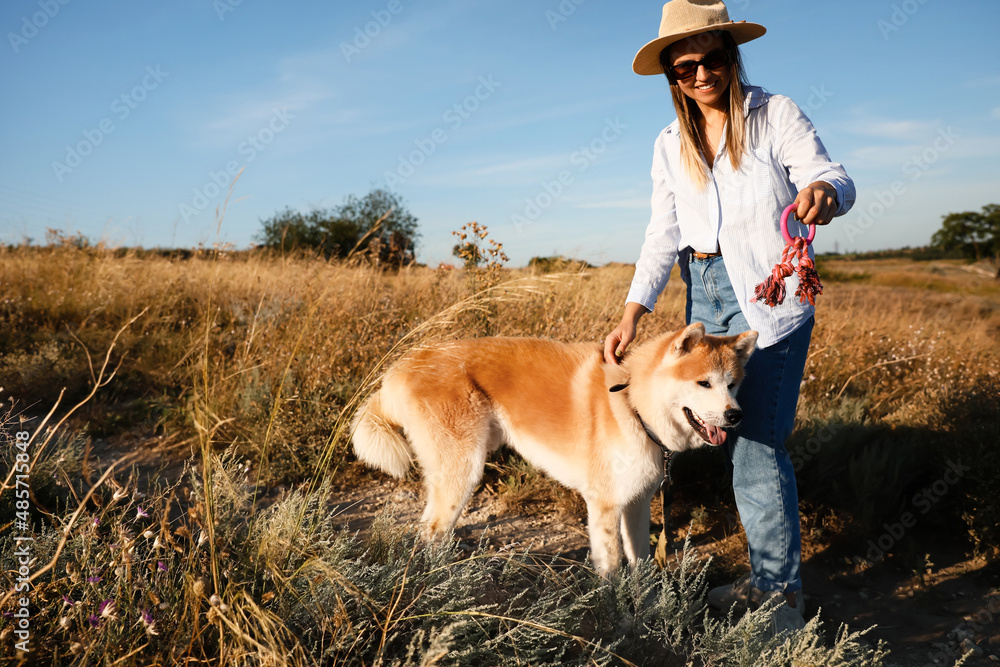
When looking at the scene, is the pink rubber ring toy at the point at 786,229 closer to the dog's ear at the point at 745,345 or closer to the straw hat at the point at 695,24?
the dog's ear at the point at 745,345

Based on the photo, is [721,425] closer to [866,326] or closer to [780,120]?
[780,120]

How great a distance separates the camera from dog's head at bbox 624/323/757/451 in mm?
2406

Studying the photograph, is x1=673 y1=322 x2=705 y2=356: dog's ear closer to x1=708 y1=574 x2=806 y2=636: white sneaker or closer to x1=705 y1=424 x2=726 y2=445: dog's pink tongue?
x1=705 y1=424 x2=726 y2=445: dog's pink tongue

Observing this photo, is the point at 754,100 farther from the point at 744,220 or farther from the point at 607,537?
the point at 607,537

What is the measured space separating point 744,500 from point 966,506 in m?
2.04

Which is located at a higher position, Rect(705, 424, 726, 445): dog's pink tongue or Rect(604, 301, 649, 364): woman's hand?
Rect(604, 301, 649, 364): woman's hand

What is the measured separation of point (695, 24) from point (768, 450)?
1881 millimetres

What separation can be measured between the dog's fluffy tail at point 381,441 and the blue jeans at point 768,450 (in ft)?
5.76

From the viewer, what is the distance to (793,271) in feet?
6.93

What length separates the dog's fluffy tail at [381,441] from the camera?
3057mm

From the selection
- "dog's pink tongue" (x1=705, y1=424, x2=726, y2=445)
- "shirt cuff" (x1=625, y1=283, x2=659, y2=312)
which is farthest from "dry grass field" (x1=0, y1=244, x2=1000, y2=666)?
"dog's pink tongue" (x1=705, y1=424, x2=726, y2=445)

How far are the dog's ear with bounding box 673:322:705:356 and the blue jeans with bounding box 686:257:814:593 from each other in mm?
252

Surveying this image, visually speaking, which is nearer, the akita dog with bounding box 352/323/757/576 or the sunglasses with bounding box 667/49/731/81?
the sunglasses with bounding box 667/49/731/81

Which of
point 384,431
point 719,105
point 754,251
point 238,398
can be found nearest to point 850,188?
point 754,251
